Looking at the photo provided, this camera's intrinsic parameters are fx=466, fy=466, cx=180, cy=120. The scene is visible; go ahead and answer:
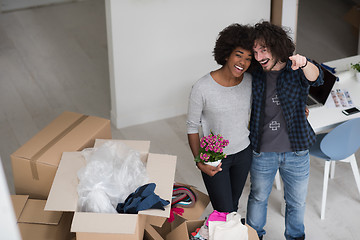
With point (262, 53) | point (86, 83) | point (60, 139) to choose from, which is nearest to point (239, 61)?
point (262, 53)

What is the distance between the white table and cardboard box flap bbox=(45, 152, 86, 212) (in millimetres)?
1485

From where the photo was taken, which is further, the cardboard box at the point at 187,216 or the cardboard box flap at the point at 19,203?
the cardboard box at the point at 187,216

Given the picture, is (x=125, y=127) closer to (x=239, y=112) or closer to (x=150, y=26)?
(x=150, y=26)

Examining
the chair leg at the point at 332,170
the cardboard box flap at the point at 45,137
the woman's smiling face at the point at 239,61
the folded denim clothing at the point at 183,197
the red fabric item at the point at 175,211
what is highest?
the woman's smiling face at the point at 239,61

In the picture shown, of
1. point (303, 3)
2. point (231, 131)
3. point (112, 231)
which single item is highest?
point (303, 3)

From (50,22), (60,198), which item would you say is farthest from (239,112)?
(50,22)

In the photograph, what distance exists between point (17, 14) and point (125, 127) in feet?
9.72

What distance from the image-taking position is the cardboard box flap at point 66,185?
2078mm

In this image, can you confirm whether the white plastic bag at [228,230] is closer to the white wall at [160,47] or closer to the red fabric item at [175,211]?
the red fabric item at [175,211]

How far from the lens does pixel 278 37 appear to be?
2098mm

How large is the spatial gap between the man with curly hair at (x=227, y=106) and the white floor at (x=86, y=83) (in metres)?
0.89

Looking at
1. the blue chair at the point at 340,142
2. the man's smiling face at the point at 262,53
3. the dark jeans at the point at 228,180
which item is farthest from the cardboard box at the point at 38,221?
the blue chair at the point at 340,142

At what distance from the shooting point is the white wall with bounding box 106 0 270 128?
3.92 meters

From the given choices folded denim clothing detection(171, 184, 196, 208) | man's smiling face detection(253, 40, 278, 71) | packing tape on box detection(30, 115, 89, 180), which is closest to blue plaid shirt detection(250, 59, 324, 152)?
man's smiling face detection(253, 40, 278, 71)
